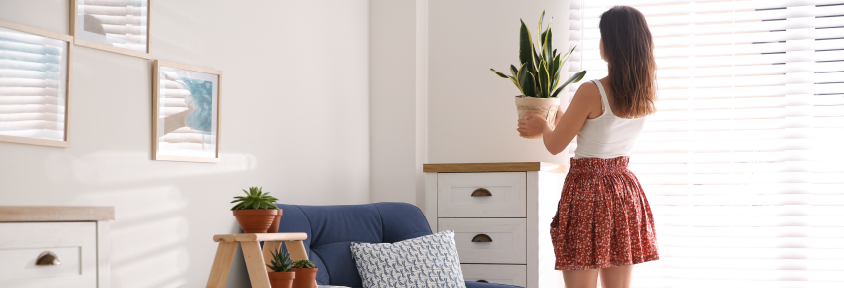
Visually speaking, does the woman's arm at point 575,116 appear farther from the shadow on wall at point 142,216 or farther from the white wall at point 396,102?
the shadow on wall at point 142,216

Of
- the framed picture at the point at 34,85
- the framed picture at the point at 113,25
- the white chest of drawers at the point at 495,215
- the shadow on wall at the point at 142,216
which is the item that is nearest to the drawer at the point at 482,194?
the white chest of drawers at the point at 495,215

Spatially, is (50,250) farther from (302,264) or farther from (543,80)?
(543,80)

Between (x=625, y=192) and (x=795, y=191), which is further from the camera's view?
(x=795, y=191)

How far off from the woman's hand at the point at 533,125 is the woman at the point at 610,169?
0.15 meters

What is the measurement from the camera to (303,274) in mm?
1770

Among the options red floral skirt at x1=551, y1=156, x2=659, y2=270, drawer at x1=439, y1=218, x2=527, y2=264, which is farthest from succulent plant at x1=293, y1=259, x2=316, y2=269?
drawer at x1=439, y1=218, x2=527, y2=264

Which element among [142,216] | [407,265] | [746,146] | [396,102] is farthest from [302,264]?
[746,146]

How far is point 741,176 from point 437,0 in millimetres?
1692

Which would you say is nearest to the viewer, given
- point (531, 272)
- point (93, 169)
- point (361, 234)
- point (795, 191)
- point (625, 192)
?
point (93, 169)

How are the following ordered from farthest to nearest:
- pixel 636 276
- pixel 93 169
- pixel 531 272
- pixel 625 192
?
pixel 636 276 < pixel 531 272 < pixel 625 192 < pixel 93 169

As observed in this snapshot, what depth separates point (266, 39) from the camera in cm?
234

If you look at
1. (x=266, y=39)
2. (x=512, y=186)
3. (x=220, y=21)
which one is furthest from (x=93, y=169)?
(x=512, y=186)

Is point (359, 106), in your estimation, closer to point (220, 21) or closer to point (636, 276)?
point (220, 21)

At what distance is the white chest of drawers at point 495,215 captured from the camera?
2615 millimetres
